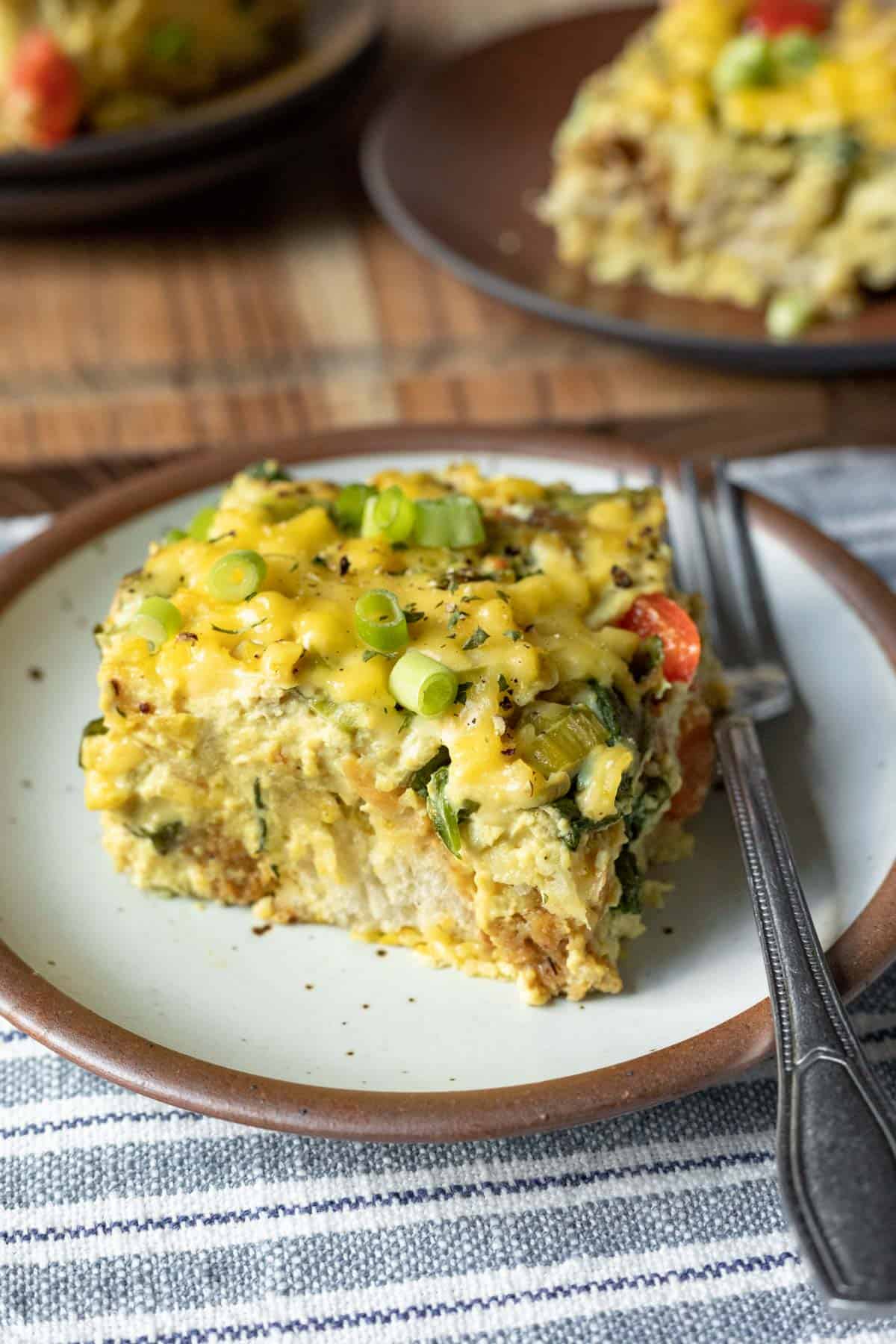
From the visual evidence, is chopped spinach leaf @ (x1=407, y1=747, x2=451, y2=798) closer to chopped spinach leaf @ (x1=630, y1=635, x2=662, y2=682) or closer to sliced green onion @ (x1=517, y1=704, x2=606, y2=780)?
sliced green onion @ (x1=517, y1=704, x2=606, y2=780)

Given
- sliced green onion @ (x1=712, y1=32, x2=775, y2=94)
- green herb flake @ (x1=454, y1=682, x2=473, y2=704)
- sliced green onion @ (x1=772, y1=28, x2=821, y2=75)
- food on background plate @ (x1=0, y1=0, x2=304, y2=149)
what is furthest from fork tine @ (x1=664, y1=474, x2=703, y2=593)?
food on background plate @ (x1=0, y1=0, x2=304, y2=149)

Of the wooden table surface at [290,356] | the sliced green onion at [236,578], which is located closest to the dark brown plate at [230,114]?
the wooden table surface at [290,356]

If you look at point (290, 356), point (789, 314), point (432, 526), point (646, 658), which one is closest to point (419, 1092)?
point (646, 658)

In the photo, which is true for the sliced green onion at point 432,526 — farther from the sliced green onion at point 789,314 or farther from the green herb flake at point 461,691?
the sliced green onion at point 789,314

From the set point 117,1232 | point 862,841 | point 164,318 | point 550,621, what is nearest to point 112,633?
point 550,621

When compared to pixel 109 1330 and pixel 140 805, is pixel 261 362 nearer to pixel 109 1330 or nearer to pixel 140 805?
pixel 140 805

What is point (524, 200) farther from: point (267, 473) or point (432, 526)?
point (432, 526)
